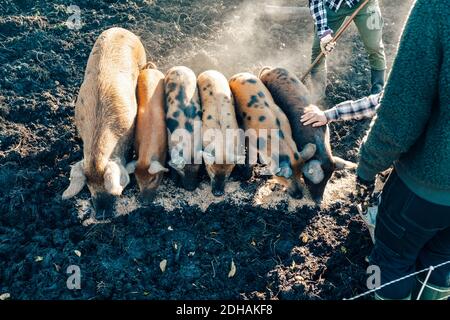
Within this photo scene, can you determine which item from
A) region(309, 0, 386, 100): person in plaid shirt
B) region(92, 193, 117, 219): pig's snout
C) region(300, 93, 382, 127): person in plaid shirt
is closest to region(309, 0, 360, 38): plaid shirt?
region(309, 0, 386, 100): person in plaid shirt

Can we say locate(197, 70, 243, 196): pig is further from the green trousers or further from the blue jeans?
the blue jeans

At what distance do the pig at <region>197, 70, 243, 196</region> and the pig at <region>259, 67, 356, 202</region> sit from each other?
0.69 meters

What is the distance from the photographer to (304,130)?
5578 mm

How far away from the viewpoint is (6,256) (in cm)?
470

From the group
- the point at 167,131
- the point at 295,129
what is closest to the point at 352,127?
the point at 295,129

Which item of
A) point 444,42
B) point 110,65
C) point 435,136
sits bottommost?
point 110,65

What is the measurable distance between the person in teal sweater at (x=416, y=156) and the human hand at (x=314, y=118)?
142 centimetres

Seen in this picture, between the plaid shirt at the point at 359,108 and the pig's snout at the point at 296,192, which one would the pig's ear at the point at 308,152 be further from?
the plaid shirt at the point at 359,108

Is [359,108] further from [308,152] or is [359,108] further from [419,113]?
[419,113]

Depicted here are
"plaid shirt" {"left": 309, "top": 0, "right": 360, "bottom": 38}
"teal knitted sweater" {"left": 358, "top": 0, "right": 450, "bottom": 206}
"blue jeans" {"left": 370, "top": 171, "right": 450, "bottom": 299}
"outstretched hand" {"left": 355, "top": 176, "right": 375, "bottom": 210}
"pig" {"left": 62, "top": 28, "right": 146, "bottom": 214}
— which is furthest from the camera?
"plaid shirt" {"left": 309, "top": 0, "right": 360, "bottom": 38}

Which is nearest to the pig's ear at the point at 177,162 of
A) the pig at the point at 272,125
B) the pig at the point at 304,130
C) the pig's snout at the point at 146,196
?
the pig's snout at the point at 146,196

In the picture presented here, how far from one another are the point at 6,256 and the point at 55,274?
582mm

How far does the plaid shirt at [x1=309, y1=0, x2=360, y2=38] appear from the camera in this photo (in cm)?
567
